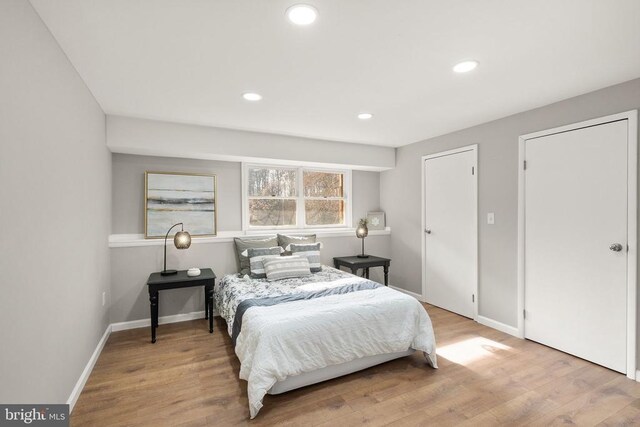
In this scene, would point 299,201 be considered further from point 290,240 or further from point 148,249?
point 148,249

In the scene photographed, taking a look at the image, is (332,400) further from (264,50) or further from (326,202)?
(326,202)

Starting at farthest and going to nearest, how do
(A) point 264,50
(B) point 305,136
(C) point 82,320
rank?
(B) point 305,136
(C) point 82,320
(A) point 264,50

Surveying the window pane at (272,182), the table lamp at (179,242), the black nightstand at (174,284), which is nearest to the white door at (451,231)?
the window pane at (272,182)

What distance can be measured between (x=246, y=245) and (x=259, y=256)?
293 millimetres

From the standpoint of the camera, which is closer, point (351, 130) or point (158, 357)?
point (158, 357)

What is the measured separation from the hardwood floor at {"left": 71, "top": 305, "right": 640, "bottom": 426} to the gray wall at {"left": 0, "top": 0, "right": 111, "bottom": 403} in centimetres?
40

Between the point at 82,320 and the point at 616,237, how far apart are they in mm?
4217

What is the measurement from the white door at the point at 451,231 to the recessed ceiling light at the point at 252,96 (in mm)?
2509

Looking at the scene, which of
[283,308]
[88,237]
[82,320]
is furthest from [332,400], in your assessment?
[88,237]

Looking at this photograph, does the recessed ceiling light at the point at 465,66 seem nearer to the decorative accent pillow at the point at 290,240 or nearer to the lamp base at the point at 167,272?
the decorative accent pillow at the point at 290,240

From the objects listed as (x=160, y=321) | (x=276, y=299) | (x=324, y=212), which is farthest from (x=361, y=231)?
(x=160, y=321)

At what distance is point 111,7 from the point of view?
5.00 feet

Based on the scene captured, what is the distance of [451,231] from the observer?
3949 mm

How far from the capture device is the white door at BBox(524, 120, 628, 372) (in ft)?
8.23
